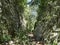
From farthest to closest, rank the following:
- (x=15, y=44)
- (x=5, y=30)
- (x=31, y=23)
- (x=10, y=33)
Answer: (x=31, y=23) → (x=10, y=33) → (x=5, y=30) → (x=15, y=44)

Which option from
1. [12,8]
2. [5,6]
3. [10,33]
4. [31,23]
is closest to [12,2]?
[12,8]

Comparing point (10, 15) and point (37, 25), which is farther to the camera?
point (37, 25)

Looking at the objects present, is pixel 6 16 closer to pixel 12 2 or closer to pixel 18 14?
pixel 12 2

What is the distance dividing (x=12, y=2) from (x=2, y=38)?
2.03 meters

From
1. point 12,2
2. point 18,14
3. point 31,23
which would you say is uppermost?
point 12,2

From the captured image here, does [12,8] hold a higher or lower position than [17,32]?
higher

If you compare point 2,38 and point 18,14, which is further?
point 18,14

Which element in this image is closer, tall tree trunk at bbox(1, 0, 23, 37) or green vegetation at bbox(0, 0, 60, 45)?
green vegetation at bbox(0, 0, 60, 45)

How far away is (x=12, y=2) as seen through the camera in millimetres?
8492

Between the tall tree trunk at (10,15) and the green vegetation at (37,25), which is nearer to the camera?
the green vegetation at (37,25)

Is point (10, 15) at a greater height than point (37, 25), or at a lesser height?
greater

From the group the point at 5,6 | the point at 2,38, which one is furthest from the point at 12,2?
the point at 2,38

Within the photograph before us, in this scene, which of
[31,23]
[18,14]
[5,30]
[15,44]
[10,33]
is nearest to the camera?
[15,44]

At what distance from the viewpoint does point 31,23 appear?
38.2 feet
